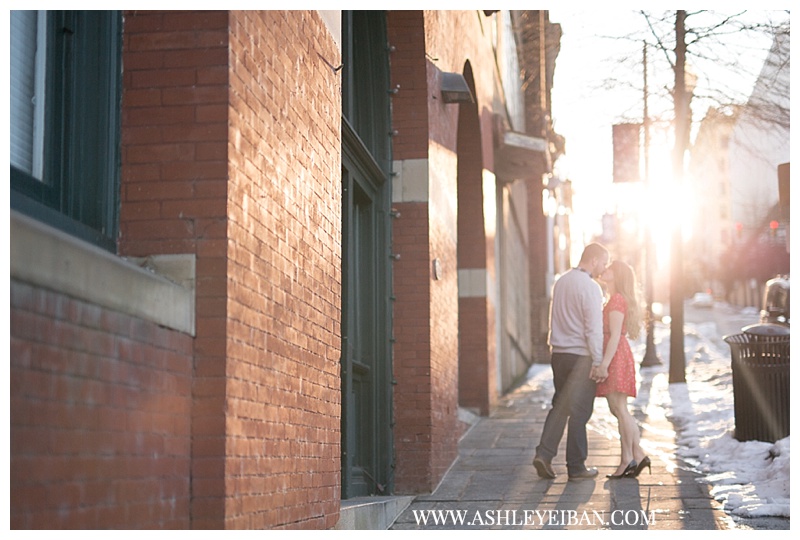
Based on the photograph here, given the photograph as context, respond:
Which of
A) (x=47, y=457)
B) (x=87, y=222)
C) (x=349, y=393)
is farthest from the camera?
(x=349, y=393)

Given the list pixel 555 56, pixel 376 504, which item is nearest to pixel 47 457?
pixel 376 504

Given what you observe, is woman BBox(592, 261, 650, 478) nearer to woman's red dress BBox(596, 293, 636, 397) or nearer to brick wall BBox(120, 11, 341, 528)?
woman's red dress BBox(596, 293, 636, 397)

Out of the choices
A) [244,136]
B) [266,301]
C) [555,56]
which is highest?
[555,56]

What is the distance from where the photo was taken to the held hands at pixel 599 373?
841cm

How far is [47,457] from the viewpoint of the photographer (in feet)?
9.84

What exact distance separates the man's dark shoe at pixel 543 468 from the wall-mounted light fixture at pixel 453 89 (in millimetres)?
3391

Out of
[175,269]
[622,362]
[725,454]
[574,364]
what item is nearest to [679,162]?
[725,454]

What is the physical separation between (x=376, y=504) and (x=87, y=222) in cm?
351

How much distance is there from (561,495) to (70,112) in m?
4.91

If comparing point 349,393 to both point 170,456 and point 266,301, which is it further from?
point 170,456

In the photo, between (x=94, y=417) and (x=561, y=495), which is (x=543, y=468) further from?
(x=94, y=417)

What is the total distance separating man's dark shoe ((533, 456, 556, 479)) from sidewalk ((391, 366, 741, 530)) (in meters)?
0.07

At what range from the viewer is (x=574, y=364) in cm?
850

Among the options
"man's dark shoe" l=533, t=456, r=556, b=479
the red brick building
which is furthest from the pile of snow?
the red brick building
